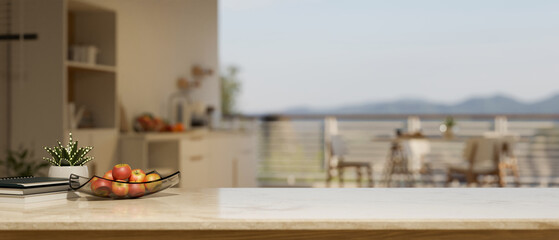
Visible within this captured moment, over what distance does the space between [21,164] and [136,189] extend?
2299 millimetres

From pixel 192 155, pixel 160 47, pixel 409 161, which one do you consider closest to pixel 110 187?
pixel 192 155

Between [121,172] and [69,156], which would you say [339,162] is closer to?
[69,156]

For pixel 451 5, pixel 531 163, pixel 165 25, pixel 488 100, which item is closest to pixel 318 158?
A: pixel 531 163

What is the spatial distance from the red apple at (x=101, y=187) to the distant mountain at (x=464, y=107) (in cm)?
1482

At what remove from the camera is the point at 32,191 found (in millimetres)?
2021

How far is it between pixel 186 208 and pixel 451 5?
18059mm

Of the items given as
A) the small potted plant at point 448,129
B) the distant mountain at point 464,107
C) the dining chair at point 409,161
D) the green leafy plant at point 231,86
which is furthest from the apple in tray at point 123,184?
the distant mountain at point 464,107

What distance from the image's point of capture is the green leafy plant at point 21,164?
4186mm

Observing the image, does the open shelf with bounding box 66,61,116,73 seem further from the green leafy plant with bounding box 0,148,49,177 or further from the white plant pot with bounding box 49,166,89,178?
the white plant pot with bounding box 49,166,89,178

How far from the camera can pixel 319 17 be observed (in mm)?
17266

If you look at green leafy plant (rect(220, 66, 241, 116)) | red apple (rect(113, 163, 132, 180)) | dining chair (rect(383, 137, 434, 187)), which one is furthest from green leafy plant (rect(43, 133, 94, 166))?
green leafy plant (rect(220, 66, 241, 116))

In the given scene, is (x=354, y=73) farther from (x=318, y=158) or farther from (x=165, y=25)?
(x=165, y=25)

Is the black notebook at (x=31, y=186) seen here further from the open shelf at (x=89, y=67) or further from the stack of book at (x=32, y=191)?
the open shelf at (x=89, y=67)

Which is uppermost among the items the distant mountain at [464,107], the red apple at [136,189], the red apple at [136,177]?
the distant mountain at [464,107]
